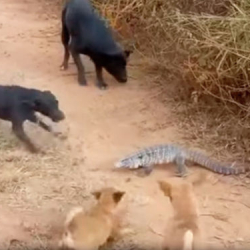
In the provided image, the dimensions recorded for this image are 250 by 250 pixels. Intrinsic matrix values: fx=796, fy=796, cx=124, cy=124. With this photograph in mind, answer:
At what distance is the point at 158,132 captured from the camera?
6074 mm

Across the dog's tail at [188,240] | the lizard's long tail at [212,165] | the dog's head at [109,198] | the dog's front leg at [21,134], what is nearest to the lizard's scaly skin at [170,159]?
the lizard's long tail at [212,165]

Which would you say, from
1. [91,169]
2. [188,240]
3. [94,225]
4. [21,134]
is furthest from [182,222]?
[21,134]

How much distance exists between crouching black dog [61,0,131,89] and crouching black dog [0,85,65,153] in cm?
119

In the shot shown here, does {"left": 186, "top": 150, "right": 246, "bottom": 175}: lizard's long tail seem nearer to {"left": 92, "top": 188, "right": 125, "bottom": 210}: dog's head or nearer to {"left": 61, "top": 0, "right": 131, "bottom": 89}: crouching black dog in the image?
{"left": 92, "top": 188, "right": 125, "bottom": 210}: dog's head

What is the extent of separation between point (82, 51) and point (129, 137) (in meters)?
1.38

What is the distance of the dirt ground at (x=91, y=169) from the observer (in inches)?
187

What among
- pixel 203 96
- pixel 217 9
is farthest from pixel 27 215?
pixel 217 9

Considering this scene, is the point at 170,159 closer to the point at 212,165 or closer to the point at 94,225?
the point at 212,165

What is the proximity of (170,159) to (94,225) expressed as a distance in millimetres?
1465

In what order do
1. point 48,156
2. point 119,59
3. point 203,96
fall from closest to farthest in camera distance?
point 48,156 → point 203,96 → point 119,59

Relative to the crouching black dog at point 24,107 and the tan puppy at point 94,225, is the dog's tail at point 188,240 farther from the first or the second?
the crouching black dog at point 24,107

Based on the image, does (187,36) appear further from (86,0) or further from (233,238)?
(233,238)

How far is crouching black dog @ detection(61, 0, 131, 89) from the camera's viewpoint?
7014 mm

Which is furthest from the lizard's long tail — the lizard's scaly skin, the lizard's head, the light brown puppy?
the light brown puppy
